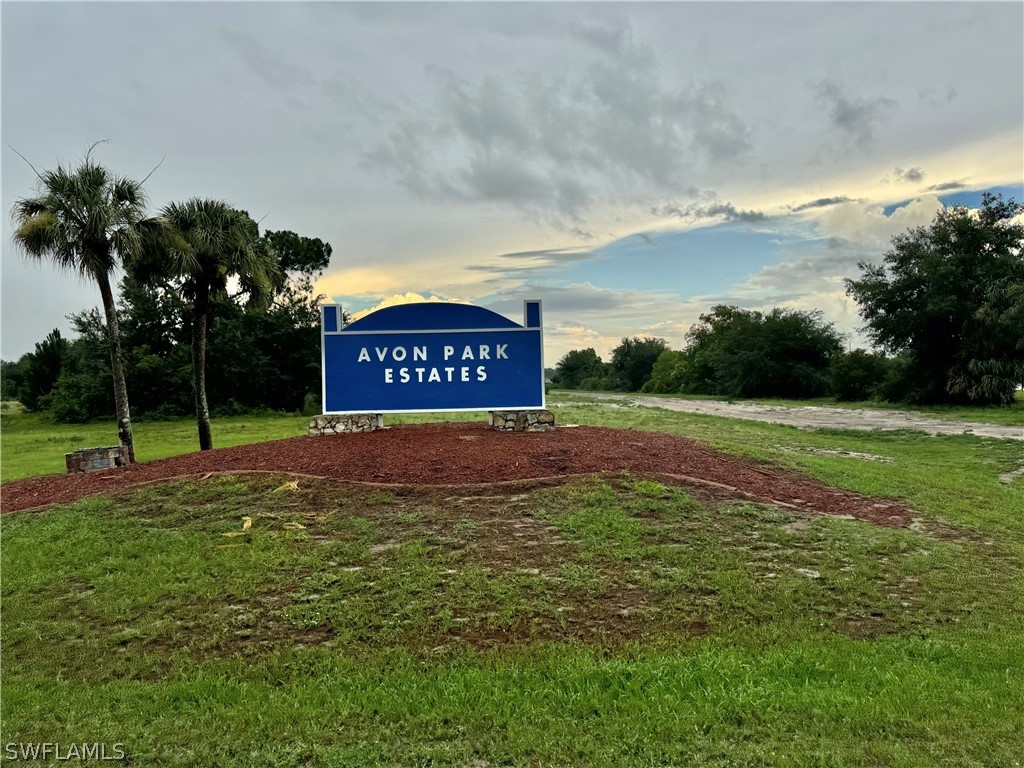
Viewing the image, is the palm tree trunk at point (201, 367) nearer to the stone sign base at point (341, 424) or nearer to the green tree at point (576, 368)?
the stone sign base at point (341, 424)

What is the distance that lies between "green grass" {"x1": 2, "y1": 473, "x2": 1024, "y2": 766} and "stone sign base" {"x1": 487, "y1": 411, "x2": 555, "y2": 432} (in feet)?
13.2

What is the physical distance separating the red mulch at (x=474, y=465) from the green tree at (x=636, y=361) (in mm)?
87436

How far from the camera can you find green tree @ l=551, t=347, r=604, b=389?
120 m

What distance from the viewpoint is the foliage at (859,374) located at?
43656 mm

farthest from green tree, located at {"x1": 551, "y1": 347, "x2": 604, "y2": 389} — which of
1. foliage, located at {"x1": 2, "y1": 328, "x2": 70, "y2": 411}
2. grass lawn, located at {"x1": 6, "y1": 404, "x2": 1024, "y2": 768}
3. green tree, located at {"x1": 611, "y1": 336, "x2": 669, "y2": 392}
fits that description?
grass lawn, located at {"x1": 6, "y1": 404, "x2": 1024, "y2": 768}

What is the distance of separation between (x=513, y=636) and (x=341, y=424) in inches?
304

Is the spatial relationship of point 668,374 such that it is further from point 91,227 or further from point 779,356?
point 91,227

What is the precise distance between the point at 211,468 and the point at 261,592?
4535 mm

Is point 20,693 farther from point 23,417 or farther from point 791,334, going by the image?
point 791,334

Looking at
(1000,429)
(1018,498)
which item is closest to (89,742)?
(1018,498)

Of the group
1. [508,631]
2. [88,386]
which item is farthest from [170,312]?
[508,631]

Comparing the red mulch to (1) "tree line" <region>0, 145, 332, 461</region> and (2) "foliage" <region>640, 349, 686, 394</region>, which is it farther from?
(2) "foliage" <region>640, 349, 686, 394</region>

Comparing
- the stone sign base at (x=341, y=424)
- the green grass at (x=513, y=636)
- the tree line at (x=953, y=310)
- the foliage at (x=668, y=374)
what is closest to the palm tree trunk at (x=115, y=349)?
the stone sign base at (x=341, y=424)

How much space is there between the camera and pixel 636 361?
98.6m
